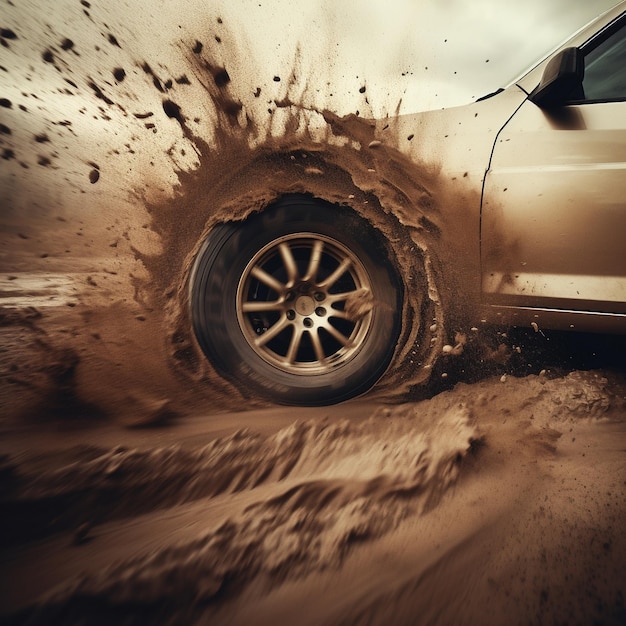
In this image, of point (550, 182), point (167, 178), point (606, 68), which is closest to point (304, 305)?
point (167, 178)

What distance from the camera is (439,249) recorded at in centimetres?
180

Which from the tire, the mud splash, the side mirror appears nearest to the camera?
the mud splash

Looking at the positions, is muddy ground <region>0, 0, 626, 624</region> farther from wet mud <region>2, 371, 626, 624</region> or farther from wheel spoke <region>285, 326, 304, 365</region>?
wheel spoke <region>285, 326, 304, 365</region>

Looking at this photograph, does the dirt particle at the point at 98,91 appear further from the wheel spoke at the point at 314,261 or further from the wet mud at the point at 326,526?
the wet mud at the point at 326,526

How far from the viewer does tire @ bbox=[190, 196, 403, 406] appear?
1.74m

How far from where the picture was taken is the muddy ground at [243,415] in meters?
0.93

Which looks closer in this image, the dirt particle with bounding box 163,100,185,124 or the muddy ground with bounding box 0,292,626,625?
the muddy ground with bounding box 0,292,626,625

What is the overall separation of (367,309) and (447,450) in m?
0.71

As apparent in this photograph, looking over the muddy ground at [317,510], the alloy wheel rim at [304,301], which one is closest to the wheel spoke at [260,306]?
the alloy wheel rim at [304,301]

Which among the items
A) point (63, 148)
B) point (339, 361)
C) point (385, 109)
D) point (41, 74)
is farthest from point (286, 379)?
point (41, 74)

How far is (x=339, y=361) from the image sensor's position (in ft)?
5.95

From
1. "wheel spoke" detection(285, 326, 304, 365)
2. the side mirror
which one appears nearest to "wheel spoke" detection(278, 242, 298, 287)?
"wheel spoke" detection(285, 326, 304, 365)

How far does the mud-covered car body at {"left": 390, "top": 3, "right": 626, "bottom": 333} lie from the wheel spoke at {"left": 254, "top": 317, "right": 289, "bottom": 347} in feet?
3.00

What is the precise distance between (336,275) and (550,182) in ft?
3.20
